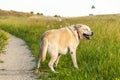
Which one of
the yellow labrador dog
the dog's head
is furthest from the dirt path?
the dog's head

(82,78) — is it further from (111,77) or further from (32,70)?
(32,70)

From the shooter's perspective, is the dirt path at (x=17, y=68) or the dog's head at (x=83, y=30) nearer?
the dirt path at (x=17, y=68)

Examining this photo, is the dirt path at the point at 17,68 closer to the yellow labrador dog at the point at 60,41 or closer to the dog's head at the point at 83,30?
the yellow labrador dog at the point at 60,41

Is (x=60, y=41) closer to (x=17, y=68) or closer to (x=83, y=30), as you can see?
(x=83, y=30)

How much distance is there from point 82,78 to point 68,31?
7.41 feet

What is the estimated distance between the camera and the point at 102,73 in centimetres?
960

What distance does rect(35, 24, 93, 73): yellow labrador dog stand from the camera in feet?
34.9

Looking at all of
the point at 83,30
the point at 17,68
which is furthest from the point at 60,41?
the point at 17,68

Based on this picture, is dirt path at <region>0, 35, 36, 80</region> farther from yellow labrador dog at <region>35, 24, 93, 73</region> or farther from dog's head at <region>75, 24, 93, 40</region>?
dog's head at <region>75, 24, 93, 40</region>

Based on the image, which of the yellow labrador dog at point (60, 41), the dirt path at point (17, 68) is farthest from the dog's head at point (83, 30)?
the dirt path at point (17, 68)

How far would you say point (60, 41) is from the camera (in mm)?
10883

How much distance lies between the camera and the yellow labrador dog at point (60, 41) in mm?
10625

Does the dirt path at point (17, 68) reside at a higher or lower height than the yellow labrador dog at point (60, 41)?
lower

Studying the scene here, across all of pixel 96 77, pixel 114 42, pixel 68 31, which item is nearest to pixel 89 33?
pixel 68 31
